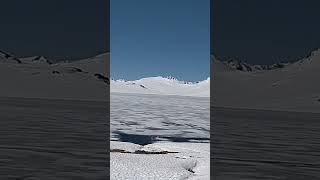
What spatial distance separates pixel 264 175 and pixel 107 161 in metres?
1.53

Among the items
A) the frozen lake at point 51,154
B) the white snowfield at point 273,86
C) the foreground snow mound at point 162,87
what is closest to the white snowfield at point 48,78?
the white snowfield at point 273,86

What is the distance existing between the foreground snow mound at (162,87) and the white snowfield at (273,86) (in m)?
29.3

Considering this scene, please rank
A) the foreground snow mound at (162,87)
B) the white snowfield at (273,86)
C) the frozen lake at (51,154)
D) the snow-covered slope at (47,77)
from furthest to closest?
the foreground snow mound at (162,87) → the snow-covered slope at (47,77) → the white snowfield at (273,86) → the frozen lake at (51,154)

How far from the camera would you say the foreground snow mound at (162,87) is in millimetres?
70562

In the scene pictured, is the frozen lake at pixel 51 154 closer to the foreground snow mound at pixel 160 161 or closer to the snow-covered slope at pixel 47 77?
the foreground snow mound at pixel 160 161

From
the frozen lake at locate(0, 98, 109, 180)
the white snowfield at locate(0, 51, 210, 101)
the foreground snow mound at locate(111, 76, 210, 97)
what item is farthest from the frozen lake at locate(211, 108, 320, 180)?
the foreground snow mound at locate(111, 76, 210, 97)

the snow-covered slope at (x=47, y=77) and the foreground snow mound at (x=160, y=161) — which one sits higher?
the snow-covered slope at (x=47, y=77)

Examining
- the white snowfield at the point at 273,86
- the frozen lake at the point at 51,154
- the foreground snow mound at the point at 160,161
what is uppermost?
the white snowfield at the point at 273,86

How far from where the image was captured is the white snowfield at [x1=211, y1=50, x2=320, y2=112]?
2933 centimetres

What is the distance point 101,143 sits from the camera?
6070 millimetres

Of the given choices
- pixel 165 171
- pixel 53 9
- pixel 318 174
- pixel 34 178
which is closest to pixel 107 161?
pixel 165 171

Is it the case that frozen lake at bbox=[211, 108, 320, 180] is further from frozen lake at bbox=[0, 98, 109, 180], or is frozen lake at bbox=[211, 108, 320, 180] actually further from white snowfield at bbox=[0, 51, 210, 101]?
white snowfield at bbox=[0, 51, 210, 101]

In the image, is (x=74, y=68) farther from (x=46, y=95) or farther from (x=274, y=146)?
(x=274, y=146)

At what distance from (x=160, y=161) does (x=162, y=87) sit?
253 ft
